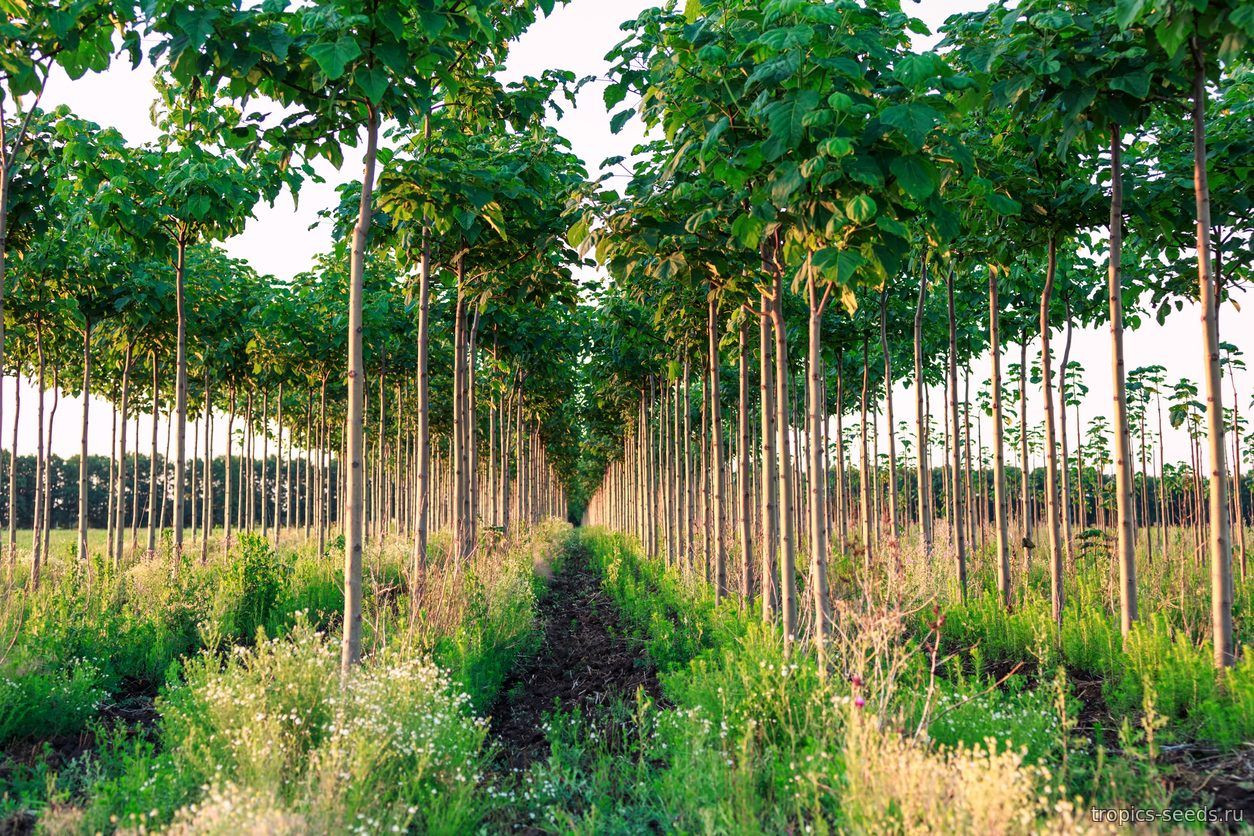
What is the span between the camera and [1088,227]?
679 cm

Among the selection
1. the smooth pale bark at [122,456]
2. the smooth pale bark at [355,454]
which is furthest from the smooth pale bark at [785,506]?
the smooth pale bark at [122,456]

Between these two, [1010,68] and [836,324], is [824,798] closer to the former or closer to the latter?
[1010,68]

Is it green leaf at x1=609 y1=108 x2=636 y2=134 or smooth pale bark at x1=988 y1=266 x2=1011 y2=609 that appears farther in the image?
smooth pale bark at x1=988 y1=266 x2=1011 y2=609

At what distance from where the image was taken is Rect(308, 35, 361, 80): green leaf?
14.4ft

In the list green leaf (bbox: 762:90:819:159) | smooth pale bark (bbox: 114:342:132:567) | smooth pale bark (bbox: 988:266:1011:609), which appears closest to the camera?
green leaf (bbox: 762:90:819:159)

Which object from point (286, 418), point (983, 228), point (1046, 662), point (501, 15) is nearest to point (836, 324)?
point (983, 228)

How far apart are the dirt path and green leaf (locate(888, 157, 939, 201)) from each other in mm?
3855

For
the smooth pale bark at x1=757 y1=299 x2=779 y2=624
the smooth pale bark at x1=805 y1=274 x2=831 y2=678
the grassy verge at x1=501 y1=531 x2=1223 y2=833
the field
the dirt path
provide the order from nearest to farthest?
1. the grassy verge at x1=501 y1=531 x2=1223 y2=833
2. the field
3. the smooth pale bark at x1=805 y1=274 x2=831 y2=678
4. the dirt path
5. the smooth pale bark at x1=757 y1=299 x2=779 y2=624

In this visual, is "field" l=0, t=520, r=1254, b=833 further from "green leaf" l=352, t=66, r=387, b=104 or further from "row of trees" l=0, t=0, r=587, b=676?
"green leaf" l=352, t=66, r=387, b=104

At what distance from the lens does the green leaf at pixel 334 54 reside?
440 cm

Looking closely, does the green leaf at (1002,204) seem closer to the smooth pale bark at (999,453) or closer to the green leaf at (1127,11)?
the green leaf at (1127,11)

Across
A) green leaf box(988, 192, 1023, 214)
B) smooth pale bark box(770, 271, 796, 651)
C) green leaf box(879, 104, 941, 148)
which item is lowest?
smooth pale bark box(770, 271, 796, 651)

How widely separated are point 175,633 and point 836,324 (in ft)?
28.7

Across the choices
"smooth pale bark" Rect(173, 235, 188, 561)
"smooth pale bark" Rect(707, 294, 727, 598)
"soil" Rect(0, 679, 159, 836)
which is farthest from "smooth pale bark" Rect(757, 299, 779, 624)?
"smooth pale bark" Rect(173, 235, 188, 561)
